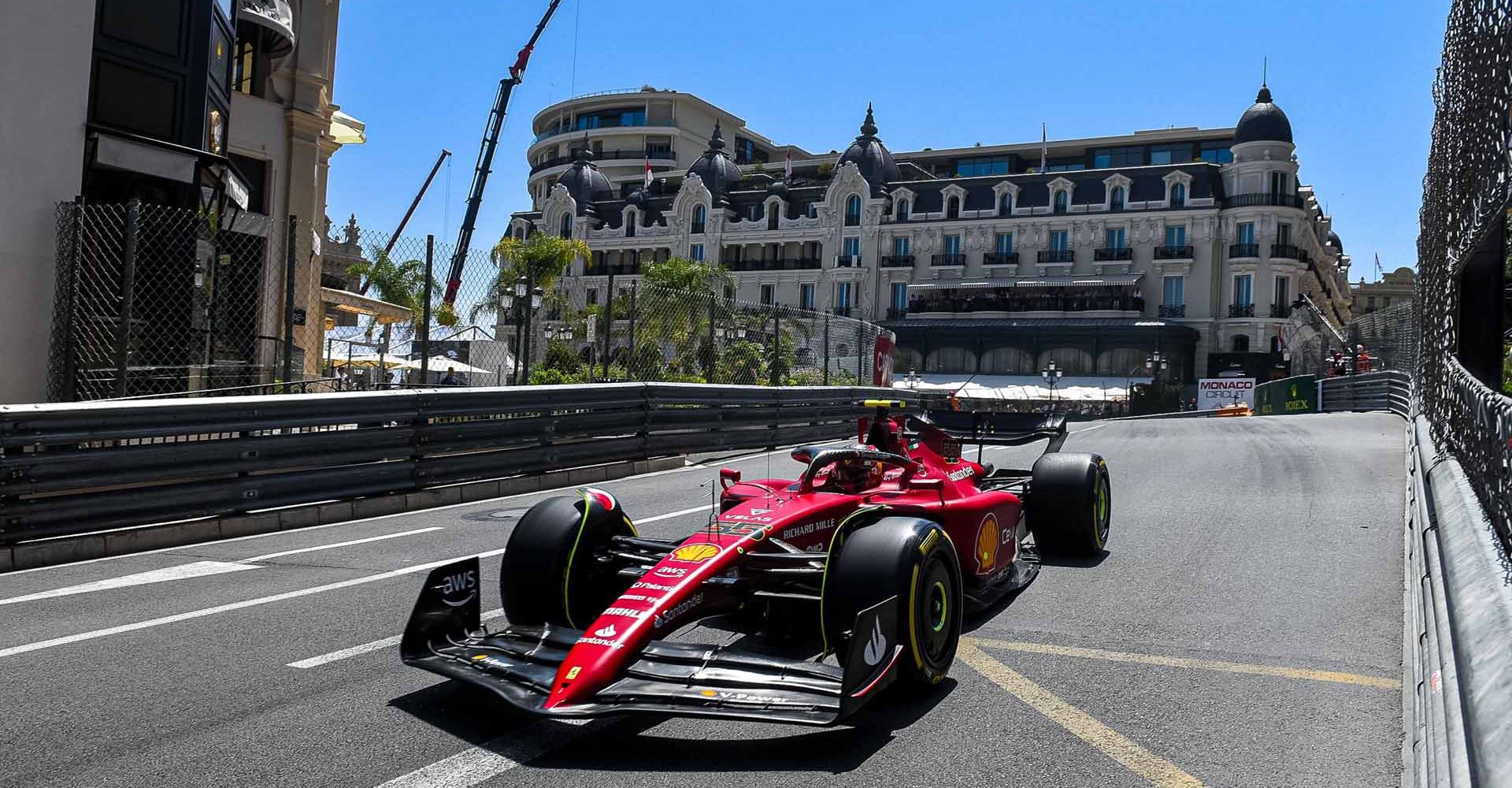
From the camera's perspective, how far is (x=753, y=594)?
521cm

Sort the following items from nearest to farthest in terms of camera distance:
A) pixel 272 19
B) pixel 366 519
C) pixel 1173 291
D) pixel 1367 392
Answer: pixel 366 519 → pixel 272 19 → pixel 1367 392 → pixel 1173 291

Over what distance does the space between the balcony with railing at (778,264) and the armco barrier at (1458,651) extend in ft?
229

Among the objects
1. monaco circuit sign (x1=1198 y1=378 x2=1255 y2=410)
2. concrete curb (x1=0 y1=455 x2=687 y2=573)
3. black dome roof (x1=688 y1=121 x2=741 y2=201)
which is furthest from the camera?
black dome roof (x1=688 y1=121 x2=741 y2=201)

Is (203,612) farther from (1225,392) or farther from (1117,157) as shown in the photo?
(1117,157)

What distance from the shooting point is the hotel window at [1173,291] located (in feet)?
211

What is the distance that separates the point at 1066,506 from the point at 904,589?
3453 mm

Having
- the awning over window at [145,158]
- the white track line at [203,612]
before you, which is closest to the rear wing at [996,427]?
the white track line at [203,612]

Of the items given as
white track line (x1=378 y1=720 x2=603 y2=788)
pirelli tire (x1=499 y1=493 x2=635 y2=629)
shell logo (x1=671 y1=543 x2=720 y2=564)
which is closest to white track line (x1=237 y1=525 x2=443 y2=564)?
pirelli tire (x1=499 y1=493 x2=635 y2=629)

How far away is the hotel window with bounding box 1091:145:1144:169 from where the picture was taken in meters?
84.6

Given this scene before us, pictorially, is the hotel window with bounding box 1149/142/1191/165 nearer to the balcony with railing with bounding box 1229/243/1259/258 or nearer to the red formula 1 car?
the balcony with railing with bounding box 1229/243/1259/258

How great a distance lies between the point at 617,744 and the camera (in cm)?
425

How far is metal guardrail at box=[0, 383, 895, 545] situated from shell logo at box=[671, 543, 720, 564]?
4997 mm

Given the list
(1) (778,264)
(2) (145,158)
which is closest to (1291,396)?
(2) (145,158)

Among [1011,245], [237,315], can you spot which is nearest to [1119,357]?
[1011,245]
